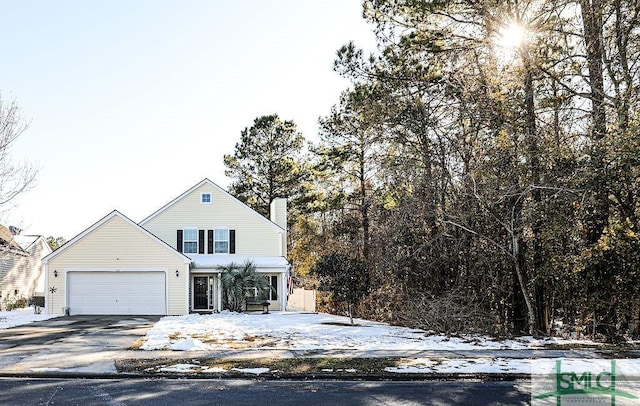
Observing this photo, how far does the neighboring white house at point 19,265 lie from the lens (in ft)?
95.9

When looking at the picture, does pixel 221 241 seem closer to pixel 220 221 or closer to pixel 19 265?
pixel 220 221

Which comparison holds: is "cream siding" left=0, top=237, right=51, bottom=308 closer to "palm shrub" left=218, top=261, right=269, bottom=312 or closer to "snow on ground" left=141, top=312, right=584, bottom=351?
"palm shrub" left=218, top=261, right=269, bottom=312

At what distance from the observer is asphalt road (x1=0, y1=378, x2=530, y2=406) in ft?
26.3

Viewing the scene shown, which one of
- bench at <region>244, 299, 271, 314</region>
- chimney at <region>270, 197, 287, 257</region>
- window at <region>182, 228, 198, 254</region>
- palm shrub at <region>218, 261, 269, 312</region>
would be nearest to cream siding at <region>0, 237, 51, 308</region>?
window at <region>182, 228, 198, 254</region>

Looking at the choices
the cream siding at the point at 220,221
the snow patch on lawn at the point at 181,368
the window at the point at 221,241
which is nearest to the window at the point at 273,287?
the cream siding at the point at 220,221

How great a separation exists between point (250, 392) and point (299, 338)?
6790 millimetres

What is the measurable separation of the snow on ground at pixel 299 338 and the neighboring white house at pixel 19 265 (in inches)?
531

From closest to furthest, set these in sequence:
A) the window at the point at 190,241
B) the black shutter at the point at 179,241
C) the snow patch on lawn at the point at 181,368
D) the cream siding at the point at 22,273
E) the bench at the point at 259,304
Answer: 1. the snow patch on lawn at the point at 181,368
2. the bench at the point at 259,304
3. the black shutter at the point at 179,241
4. the window at the point at 190,241
5. the cream siding at the point at 22,273

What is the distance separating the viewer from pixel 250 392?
867 centimetres

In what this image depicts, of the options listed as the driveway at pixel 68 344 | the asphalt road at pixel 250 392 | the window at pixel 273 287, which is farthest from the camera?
the window at pixel 273 287

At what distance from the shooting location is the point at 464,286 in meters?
18.2

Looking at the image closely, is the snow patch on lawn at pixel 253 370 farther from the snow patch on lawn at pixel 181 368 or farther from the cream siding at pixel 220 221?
the cream siding at pixel 220 221

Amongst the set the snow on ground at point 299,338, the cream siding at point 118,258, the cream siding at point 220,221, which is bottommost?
the snow on ground at point 299,338

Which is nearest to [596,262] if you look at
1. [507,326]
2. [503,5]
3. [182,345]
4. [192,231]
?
[507,326]
